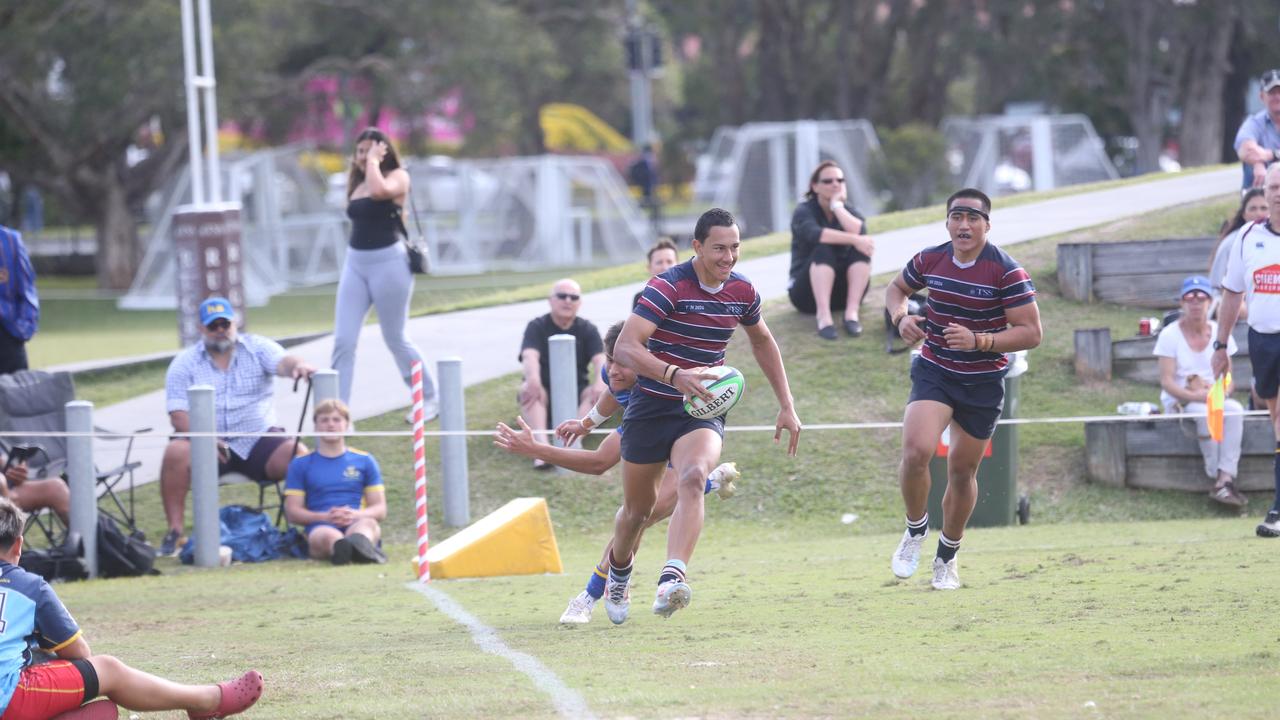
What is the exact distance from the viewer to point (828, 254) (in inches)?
569

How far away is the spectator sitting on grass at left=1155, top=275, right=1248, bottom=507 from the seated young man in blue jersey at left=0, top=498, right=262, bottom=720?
8141 millimetres

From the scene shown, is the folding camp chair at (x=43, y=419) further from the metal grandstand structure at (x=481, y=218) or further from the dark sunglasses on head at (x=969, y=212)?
the metal grandstand structure at (x=481, y=218)

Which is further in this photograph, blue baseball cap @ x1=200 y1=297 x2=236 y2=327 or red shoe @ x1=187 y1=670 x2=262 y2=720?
blue baseball cap @ x1=200 y1=297 x2=236 y2=327

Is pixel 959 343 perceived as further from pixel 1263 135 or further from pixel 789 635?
pixel 1263 135

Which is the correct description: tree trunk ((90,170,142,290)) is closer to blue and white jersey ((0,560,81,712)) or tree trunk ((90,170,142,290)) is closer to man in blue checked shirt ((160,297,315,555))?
man in blue checked shirt ((160,297,315,555))

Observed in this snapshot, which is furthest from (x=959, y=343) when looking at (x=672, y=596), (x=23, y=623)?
(x=23, y=623)

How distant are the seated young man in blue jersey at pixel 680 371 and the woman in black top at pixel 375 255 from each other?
19.1 ft

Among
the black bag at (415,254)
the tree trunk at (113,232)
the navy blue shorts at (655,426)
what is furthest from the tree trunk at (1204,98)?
the navy blue shorts at (655,426)

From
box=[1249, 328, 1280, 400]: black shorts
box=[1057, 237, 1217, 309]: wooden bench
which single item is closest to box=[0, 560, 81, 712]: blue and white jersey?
box=[1249, 328, 1280, 400]: black shorts

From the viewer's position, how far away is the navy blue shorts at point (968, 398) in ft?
27.5

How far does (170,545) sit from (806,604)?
230 inches

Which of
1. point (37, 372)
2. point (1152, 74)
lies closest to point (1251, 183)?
point (37, 372)

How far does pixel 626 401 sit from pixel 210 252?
11.9 metres

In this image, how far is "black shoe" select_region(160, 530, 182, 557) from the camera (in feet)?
40.3
